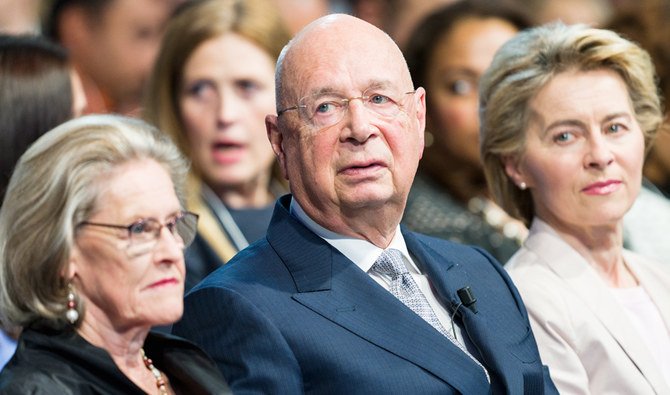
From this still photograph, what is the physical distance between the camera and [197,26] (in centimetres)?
521

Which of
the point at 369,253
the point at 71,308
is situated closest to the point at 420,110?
the point at 369,253

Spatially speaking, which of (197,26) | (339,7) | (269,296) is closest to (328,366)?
(269,296)

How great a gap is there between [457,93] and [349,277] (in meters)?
2.49

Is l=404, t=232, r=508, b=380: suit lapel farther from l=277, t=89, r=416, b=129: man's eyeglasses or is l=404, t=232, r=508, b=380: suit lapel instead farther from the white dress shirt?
l=277, t=89, r=416, b=129: man's eyeglasses

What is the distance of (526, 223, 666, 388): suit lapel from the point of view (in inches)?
148

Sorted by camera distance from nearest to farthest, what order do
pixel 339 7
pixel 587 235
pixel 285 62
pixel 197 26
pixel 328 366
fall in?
pixel 328 366, pixel 285 62, pixel 587 235, pixel 197 26, pixel 339 7

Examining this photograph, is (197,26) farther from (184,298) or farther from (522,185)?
(184,298)

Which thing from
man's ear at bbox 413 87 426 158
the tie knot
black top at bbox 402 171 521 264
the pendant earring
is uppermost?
man's ear at bbox 413 87 426 158

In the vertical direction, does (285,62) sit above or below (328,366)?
above

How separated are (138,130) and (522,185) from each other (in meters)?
1.33

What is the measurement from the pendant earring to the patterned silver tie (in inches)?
30.1

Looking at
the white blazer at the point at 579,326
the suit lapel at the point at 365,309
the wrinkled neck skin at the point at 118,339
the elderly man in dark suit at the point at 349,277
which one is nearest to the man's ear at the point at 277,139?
the elderly man in dark suit at the point at 349,277

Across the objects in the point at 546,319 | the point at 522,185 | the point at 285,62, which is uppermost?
the point at 285,62

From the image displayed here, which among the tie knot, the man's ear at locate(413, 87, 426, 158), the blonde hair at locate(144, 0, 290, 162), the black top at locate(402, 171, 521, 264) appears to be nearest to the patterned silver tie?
the tie knot
